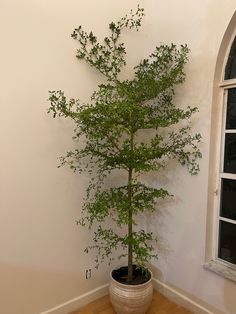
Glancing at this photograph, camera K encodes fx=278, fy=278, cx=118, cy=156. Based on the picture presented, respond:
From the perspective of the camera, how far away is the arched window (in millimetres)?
2057

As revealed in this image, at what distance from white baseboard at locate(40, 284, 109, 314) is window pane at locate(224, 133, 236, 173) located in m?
1.49

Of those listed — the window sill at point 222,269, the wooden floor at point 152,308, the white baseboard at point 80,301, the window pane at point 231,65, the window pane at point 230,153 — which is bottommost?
the wooden floor at point 152,308

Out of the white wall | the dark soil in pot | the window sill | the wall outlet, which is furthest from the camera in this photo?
the wall outlet

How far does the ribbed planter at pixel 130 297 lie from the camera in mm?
2088

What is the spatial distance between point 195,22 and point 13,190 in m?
1.84

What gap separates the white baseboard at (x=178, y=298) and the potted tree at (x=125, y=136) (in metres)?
0.36

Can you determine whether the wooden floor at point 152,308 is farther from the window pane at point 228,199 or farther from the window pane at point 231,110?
the window pane at point 231,110

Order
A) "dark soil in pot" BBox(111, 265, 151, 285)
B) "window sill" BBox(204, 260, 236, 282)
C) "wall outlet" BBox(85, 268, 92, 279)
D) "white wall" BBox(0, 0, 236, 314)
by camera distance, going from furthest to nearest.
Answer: "wall outlet" BBox(85, 268, 92, 279) < "dark soil in pot" BBox(111, 265, 151, 285) < "window sill" BBox(204, 260, 236, 282) < "white wall" BBox(0, 0, 236, 314)

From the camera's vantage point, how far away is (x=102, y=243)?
2420 millimetres

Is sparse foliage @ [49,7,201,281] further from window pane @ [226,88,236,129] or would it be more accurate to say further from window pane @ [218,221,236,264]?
window pane @ [218,221,236,264]

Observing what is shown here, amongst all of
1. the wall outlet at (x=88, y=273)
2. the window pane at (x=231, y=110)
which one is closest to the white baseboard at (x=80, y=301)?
the wall outlet at (x=88, y=273)

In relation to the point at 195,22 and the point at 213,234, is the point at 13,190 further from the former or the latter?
the point at 195,22

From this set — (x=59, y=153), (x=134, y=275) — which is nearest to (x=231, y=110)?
(x=59, y=153)

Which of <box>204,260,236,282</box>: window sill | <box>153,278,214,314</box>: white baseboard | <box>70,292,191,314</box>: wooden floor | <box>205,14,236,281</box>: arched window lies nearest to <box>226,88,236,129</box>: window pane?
<box>205,14,236,281</box>: arched window
